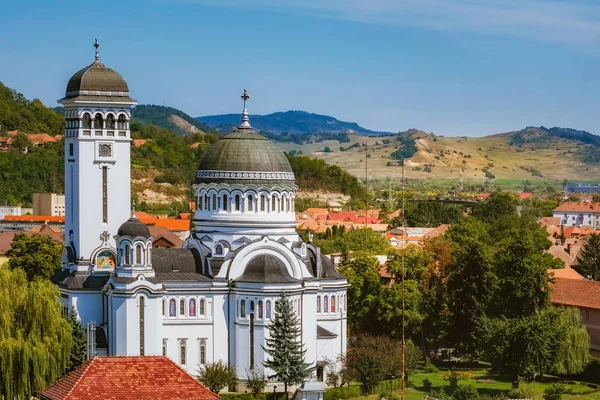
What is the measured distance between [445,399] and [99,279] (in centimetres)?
1745

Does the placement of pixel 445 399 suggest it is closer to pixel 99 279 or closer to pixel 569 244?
pixel 99 279

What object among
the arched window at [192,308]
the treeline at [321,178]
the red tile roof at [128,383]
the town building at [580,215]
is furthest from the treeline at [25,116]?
the red tile roof at [128,383]

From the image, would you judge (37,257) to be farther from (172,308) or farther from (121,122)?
(172,308)

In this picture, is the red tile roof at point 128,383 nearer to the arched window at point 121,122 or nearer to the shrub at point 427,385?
the shrub at point 427,385

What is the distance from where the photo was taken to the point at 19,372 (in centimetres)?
5772

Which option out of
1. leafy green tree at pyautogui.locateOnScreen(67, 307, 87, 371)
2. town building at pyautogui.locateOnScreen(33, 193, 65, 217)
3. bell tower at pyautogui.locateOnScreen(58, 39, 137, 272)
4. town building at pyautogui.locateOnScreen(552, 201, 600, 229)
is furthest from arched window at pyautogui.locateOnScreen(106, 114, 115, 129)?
town building at pyautogui.locateOnScreen(552, 201, 600, 229)

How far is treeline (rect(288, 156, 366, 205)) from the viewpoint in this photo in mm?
183000

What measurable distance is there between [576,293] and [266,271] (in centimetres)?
2130

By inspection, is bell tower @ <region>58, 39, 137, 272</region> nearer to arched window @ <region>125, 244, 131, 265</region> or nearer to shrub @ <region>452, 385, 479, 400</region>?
arched window @ <region>125, 244, 131, 265</region>

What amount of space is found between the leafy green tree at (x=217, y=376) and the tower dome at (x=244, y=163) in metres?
9.04

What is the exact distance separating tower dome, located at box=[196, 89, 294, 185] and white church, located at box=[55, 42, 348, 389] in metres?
0.05

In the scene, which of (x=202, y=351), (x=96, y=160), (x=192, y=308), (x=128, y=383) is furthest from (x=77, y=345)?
(x=128, y=383)

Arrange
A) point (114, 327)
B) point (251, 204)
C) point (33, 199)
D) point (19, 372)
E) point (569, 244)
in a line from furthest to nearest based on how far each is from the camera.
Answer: point (33, 199) < point (569, 244) < point (251, 204) < point (114, 327) < point (19, 372)

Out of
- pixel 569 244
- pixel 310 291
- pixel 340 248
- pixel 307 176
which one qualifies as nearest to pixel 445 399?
pixel 310 291
